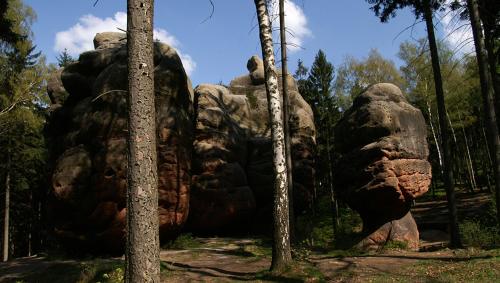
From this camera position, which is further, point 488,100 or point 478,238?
point 478,238

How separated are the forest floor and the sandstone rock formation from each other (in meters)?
1.39

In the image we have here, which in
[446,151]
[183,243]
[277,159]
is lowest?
[183,243]

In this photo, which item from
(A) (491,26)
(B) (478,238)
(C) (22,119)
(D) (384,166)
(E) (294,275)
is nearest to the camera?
(E) (294,275)

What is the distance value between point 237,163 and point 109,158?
8323 mm

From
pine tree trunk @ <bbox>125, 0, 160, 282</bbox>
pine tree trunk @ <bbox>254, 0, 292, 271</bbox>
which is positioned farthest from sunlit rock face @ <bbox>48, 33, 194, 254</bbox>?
pine tree trunk @ <bbox>125, 0, 160, 282</bbox>

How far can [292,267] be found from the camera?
10250 millimetres

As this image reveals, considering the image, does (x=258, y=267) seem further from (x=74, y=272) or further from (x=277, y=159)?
(x=74, y=272)

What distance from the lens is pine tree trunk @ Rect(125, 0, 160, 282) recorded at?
5.08 meters

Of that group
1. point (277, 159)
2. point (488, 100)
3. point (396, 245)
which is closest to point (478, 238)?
point (396, 245)

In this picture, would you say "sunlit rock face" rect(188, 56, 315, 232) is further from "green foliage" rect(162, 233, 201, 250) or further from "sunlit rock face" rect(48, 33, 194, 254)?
"sunlit rock face" rect(48, 33, 194, 254)

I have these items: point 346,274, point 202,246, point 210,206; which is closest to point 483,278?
point 346,274

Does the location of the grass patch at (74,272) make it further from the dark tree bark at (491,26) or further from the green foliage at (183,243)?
the dark tree bark at (491,26)

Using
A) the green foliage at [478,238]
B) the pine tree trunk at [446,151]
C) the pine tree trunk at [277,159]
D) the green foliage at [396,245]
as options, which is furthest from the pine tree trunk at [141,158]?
the green foliage at [478,238]

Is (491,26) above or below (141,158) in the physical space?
above
